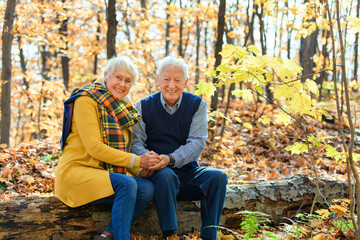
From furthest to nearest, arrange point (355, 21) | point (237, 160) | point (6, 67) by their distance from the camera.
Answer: point (237, 160)
point (6, 67)
point (355, 21)

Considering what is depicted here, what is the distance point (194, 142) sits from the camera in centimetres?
289

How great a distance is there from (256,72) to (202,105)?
2.88 ft

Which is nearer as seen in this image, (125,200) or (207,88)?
(125,200)

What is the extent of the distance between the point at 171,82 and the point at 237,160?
3.45 meters

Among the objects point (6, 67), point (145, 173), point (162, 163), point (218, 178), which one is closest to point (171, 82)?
point (162, 163)

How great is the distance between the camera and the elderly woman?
2.37 metres

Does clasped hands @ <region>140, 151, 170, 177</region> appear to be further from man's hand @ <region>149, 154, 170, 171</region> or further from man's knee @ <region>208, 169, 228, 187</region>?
man's knee @ <region>208, 169, 228, 187</region>

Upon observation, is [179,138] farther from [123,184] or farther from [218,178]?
[123,184]

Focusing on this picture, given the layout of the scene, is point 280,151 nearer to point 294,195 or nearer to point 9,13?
point 294,195

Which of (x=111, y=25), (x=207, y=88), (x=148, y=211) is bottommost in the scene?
(x=148, y=211)

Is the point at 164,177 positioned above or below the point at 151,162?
below

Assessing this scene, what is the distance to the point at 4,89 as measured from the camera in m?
5.88

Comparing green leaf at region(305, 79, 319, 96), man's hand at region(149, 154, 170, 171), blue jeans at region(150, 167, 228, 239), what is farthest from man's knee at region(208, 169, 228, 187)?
green leaf at region(305, 79, 319, 96)

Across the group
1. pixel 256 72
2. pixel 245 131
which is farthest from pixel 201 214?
pixel 245 131
